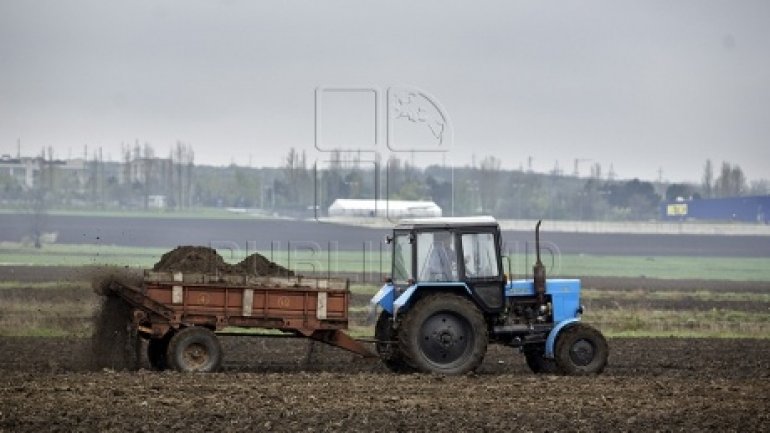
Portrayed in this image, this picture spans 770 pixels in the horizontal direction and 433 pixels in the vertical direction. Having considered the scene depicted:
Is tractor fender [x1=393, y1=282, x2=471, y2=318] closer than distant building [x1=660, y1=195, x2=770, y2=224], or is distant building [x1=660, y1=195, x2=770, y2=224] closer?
tractor fender [x1=393, y1=282, x2=471, y2=318]

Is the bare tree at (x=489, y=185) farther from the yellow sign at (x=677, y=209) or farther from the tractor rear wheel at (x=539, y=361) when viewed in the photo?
the tractor rear wheel at (x=539, y=361)

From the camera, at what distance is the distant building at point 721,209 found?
307ft

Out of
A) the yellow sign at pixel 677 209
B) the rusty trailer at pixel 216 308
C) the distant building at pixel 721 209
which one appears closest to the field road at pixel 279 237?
the distant building at pixel 721 209

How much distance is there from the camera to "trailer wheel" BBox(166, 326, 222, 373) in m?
Result: 21.4

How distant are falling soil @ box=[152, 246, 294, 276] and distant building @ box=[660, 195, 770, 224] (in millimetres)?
73993

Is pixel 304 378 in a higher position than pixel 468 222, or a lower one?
lower

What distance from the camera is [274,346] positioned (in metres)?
28.9

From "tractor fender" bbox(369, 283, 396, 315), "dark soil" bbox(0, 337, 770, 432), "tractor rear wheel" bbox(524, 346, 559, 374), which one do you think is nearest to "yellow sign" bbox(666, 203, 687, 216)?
"dark soil" bbox(0, 337, 770, 432)

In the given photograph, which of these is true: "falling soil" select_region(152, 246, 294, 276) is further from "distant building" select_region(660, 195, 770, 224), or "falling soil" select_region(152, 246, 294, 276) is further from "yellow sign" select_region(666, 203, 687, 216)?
"yellow sign" select_region(666, 203, 687, 216)

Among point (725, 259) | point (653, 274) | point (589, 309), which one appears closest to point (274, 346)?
point (589, 309)

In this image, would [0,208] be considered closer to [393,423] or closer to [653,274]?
[653,274]

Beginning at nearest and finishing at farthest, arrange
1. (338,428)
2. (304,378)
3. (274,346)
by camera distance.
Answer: (338,428)
(304,378)
(274,346)

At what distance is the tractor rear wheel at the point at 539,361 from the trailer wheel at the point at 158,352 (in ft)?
20.2

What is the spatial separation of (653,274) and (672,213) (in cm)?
3933
